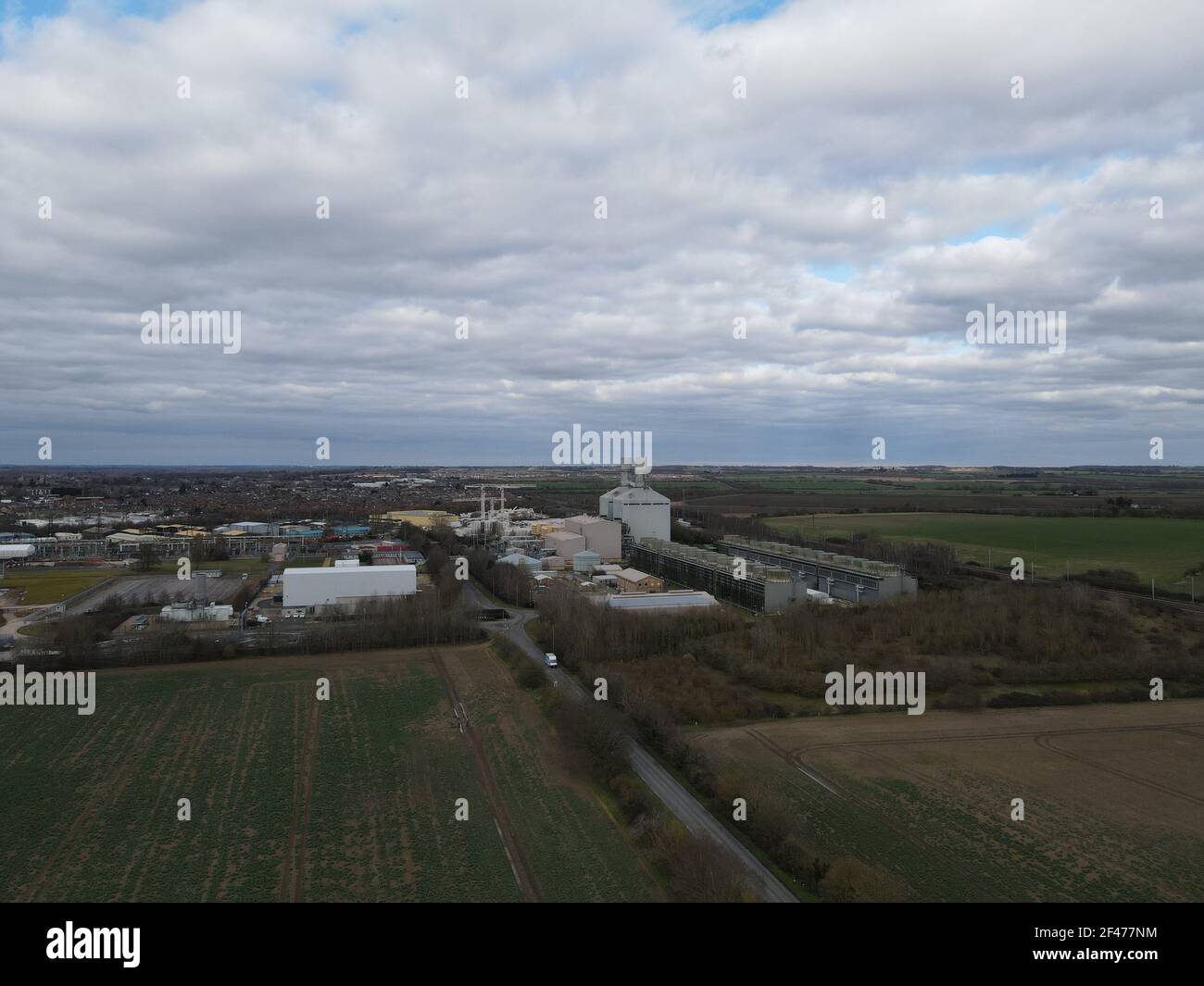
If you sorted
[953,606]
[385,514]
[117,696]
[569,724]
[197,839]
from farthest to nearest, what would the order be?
[385,514]
[953,606]
[117,696]
[569,724]
[197,839]

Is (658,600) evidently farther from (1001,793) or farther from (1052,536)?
(1052,536)

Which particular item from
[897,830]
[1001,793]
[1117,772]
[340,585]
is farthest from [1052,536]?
[340,585]

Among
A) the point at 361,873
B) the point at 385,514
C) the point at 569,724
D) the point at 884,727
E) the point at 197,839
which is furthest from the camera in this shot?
the point at 385,514

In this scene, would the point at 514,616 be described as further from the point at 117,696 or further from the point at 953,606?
the point at 953,606

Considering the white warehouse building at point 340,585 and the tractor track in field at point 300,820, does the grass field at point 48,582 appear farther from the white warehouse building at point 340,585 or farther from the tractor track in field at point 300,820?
the tractor track in field at point 300,820

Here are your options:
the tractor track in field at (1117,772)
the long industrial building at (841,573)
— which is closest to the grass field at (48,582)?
the long industrial building at (841,573)

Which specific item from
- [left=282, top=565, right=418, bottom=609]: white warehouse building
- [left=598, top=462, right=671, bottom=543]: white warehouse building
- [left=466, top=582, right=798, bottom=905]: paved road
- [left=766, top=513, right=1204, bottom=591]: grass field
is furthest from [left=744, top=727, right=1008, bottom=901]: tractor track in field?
[left=598, top=462, right=671, bottom=543]: white warehouse building
